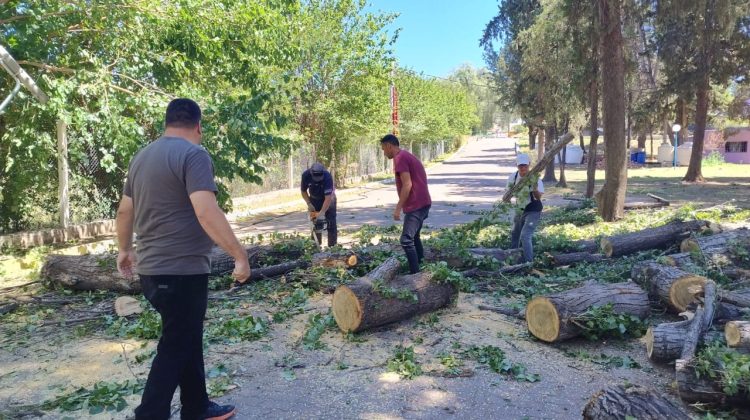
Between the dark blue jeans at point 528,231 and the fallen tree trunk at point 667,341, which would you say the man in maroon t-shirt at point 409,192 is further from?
the fallen tree trunk at point 667,341

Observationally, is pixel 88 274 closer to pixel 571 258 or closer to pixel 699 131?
pixel 571 258

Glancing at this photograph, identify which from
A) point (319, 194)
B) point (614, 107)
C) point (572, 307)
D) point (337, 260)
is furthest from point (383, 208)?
point (572, 307)

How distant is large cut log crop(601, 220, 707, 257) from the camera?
301 inches

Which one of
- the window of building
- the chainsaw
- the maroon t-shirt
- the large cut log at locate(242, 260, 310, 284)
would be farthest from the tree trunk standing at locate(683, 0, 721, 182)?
the window of building

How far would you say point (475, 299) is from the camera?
6137mm

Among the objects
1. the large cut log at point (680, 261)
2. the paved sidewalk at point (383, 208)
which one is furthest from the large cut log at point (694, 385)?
the paved sidewalk at point (383, 208)

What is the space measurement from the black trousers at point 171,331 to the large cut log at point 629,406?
233cm

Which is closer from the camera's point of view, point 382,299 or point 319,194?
point 382,299

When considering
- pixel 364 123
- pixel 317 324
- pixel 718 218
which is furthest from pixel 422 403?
pixel 364 123

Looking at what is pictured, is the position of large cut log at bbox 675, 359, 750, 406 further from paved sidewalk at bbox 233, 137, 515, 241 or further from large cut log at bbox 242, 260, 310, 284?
paved sidewalk at bbox 233, 137, 515, 241

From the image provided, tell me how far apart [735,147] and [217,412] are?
42.5 metres

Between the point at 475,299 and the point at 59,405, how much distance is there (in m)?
4.09

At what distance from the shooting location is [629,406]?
3020 millimetres

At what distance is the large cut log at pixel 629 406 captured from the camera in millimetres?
2967
